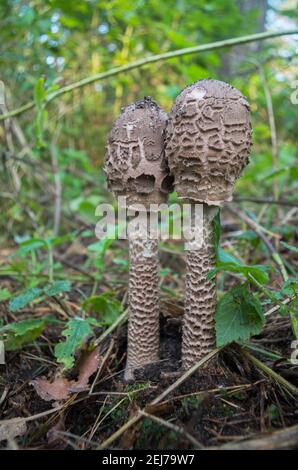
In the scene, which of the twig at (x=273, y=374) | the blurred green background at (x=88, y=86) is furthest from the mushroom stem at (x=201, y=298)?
the blurred green background at (x=88, y=86)

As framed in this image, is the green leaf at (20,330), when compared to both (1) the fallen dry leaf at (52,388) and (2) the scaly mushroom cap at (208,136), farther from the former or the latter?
(2) the scaly mushroom cap at (208,136)

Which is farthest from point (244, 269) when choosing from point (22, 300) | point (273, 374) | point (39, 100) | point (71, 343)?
point (39, 100)

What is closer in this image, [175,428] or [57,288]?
[175,428]

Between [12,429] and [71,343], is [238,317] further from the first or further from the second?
[12,429]

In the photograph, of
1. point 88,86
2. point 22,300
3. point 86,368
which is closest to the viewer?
point 86,368

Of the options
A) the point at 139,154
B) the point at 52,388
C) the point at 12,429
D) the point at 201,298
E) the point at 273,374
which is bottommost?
the point at 12,429
